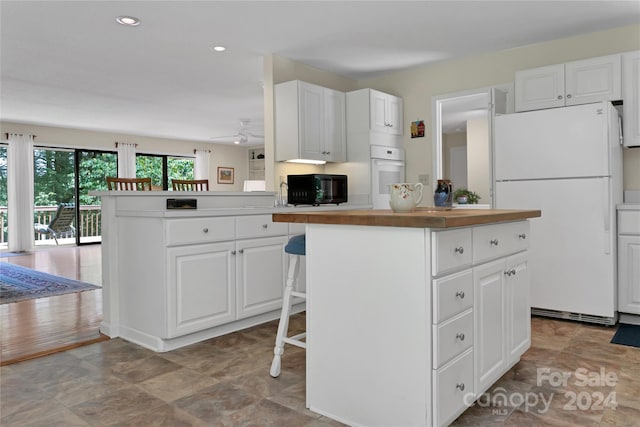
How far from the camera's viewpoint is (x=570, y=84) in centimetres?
356

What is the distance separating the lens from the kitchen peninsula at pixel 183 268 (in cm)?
275

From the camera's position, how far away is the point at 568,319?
→ 11.1 ft

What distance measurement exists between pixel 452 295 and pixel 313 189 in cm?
250

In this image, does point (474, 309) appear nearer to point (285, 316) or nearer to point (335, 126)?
point (285, 316)

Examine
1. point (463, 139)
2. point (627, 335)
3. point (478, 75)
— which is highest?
point (478, 75)

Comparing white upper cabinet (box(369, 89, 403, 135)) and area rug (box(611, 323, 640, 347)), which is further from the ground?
white upper cabinet (box(369, 89, 403, 135))

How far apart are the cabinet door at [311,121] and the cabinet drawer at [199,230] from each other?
1.44 m

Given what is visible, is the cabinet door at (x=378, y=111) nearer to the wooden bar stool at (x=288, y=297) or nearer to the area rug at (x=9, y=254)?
the wooden bar stool at (x=288, y=297)

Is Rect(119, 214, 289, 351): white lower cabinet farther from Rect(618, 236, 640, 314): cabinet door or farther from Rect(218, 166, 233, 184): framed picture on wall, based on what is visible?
Rect(218, 166, 233, 184): framed picture on wall

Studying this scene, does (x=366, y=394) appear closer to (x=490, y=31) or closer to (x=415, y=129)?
(x=490, y=31)

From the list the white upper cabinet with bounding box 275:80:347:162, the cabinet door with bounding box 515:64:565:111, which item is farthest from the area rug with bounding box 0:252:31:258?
the cabinet door with bounding box 515:64:565:111

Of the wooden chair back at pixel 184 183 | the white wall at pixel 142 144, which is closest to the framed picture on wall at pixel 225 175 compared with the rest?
the white wall at pixel 142 144

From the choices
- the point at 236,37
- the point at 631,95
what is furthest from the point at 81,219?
the point at 631,95

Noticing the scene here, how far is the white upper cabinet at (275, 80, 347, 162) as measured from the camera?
422 cm
